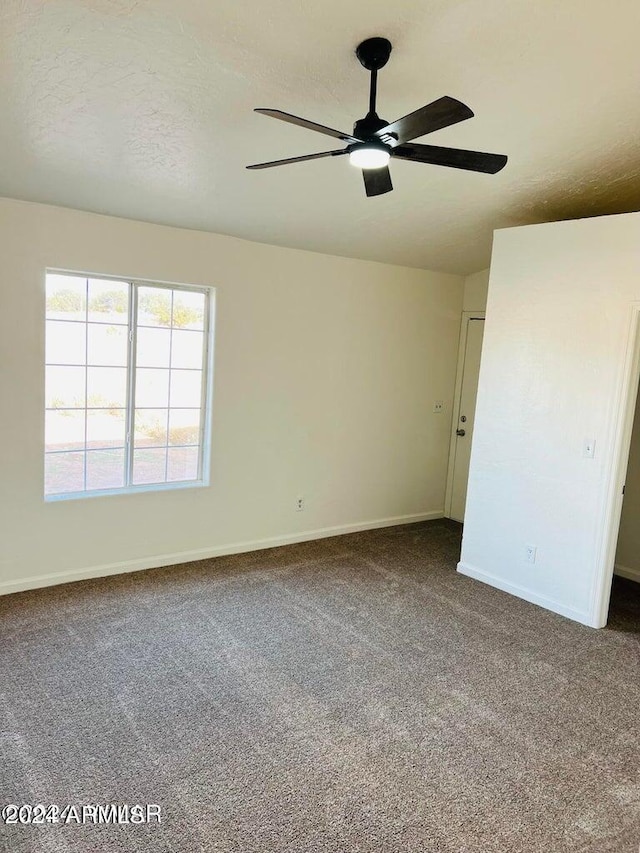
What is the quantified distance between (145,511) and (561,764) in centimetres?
309

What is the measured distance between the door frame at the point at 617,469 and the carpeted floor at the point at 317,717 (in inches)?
9.5

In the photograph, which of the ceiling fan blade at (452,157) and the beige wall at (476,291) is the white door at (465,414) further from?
the ceiling fan blade at (452,157)

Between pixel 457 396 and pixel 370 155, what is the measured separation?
406 cm

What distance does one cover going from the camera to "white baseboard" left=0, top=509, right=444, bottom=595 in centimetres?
381

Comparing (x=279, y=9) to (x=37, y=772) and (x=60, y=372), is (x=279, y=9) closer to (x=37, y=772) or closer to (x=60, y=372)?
(x=60, y=372)

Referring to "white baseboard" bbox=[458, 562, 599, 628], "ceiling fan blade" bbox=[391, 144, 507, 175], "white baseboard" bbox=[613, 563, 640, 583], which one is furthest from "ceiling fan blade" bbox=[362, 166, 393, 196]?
"white baseboard" bbox=[613, 563, 640, 583]

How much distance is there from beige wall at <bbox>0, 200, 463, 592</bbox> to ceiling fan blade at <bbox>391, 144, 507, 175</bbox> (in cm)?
230

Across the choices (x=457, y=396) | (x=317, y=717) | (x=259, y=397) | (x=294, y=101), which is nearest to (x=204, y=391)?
(x=259, y=397)

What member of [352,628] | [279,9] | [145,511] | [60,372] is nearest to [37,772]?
[352,628]

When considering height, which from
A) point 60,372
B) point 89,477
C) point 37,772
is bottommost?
point 37,772

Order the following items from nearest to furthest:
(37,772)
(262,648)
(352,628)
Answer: (37,772) < (262,648) < (352,628)

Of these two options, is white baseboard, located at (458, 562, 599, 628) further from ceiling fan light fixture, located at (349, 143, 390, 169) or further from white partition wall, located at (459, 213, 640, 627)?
ceiling fan light fixture, located at (349, 143, 390, 169)

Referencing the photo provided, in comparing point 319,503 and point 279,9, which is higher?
point 279,9

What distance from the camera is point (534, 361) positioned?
400 cm
